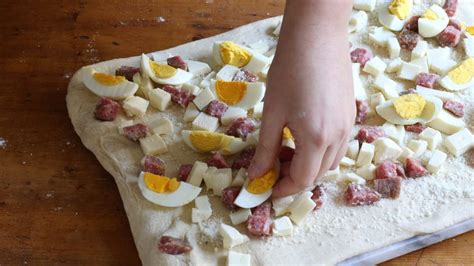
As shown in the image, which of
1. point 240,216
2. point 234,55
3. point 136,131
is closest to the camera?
point 240,216

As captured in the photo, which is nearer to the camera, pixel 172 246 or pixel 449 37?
pixel 172 246

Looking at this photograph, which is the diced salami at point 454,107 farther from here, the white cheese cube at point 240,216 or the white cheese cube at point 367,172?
the white cheese cube at point 240,216

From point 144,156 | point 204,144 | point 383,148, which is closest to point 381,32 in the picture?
point 383,148

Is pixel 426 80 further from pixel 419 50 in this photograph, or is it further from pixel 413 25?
pixel 413 25

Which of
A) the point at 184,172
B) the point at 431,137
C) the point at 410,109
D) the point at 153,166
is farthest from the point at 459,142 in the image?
the point at 153,166

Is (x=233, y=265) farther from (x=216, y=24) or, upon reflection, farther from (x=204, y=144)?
(x=216, y=24)

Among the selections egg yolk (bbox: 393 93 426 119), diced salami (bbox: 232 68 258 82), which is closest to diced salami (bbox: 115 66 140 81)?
diced salami (bbox: 232 68 258 82)

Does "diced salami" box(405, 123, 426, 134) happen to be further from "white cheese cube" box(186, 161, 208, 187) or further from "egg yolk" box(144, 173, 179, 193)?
"egg yolk" box(144, 173, 179, 193)
